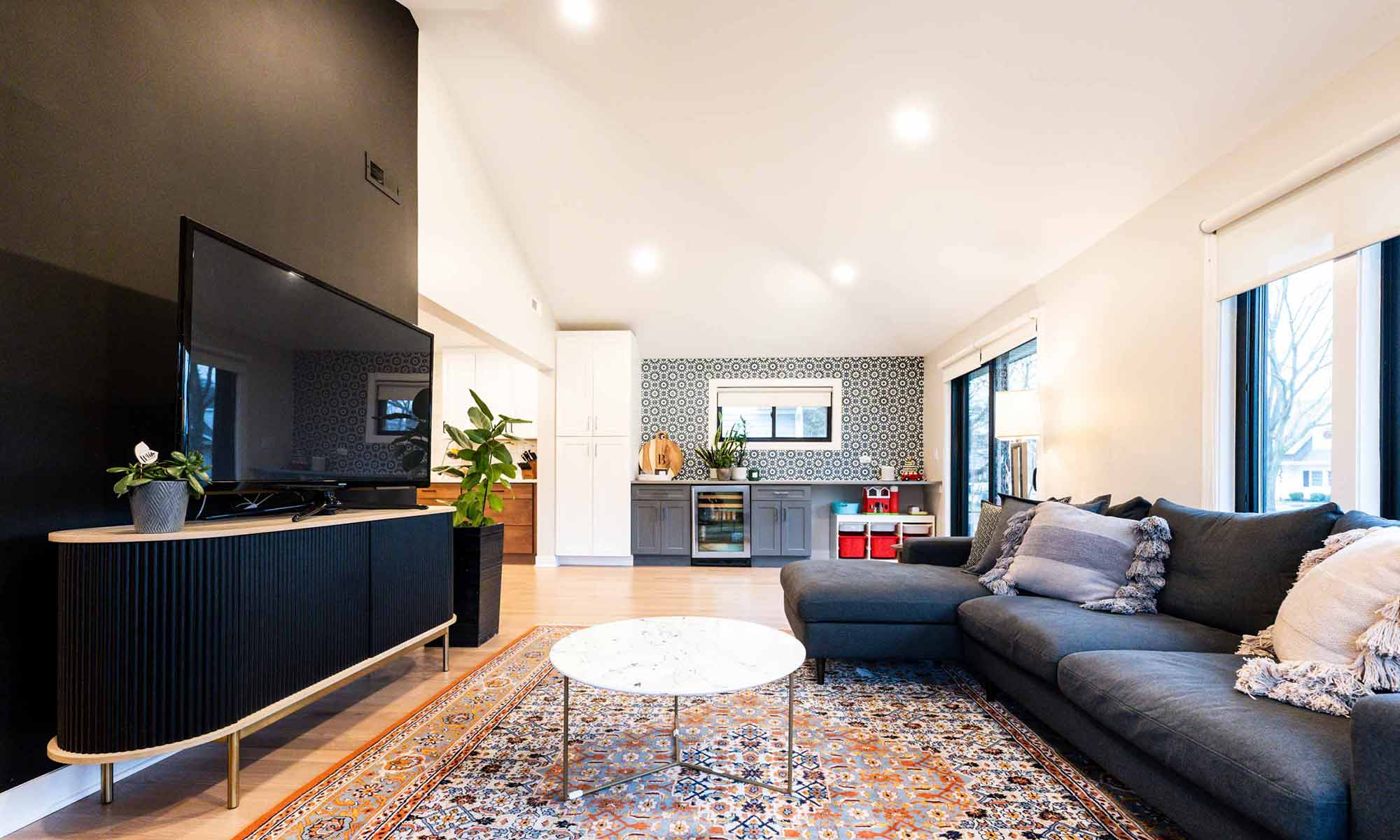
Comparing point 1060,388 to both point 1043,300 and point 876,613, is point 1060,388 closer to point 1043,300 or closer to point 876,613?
point 1043,300

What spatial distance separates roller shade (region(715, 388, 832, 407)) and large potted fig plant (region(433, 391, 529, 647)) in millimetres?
3406

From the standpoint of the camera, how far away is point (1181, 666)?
1810mm

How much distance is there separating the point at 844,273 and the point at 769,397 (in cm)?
200

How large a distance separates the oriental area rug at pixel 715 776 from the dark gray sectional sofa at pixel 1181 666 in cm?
18

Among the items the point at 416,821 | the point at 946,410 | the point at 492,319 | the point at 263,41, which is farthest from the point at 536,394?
the point at 416,821

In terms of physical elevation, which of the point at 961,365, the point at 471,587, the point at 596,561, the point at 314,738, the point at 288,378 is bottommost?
the point at 596,561

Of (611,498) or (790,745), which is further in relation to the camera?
(611,498)

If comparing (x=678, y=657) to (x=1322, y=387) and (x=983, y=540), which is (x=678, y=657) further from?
(x=1322, y=387)

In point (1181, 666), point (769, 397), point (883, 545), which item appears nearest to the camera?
point (1181, 666)

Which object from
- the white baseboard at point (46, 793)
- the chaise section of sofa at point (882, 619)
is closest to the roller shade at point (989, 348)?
the chaise section of sofa at point (882, 619)

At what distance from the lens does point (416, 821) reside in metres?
1.80

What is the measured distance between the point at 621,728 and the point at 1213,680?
1797 millimetres

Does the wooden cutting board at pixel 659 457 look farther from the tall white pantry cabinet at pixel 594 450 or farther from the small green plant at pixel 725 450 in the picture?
the tall white pantry cabinet at pixel 594 450

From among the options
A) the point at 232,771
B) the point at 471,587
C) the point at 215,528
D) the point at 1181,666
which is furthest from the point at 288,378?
the point at 1181,666
